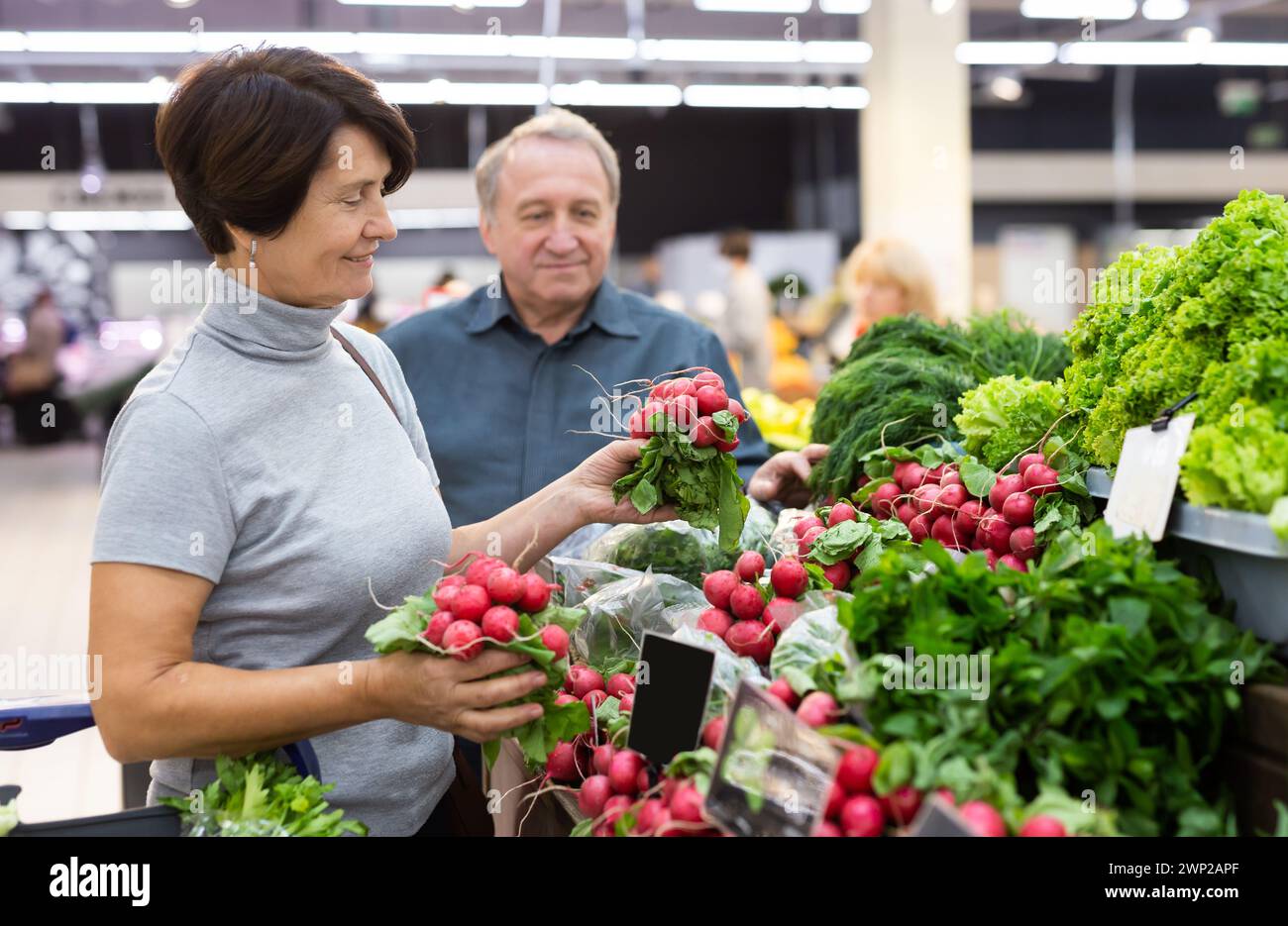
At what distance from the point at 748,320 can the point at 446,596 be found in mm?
8402

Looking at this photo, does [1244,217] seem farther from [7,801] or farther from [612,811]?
[7,801]

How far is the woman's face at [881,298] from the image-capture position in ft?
16.7

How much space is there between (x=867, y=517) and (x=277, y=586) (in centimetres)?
102

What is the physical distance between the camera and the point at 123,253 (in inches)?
678

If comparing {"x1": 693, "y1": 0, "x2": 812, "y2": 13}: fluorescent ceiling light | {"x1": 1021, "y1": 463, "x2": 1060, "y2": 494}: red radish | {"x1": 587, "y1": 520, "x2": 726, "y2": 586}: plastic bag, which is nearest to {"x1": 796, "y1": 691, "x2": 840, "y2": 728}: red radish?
{"x1": 1021, "y1": 463, "x2": 1060, "y2": 494}: red radish

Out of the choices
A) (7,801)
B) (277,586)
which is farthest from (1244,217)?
(7,801)

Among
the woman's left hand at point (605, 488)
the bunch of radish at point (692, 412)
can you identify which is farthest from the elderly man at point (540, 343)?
the bunch of radish at point (692, 412)

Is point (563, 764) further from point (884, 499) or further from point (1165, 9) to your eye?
point (1165, 9)

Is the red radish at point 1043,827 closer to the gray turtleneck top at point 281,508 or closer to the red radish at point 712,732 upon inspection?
the red radish at point 712,732

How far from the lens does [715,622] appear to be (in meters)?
1.85

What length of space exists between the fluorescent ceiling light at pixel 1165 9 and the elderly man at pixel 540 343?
8.90 m

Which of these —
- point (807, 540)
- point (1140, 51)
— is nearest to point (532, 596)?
point (807, 540)

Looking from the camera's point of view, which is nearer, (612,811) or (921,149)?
(612,811)

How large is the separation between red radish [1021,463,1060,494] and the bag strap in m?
1.09
